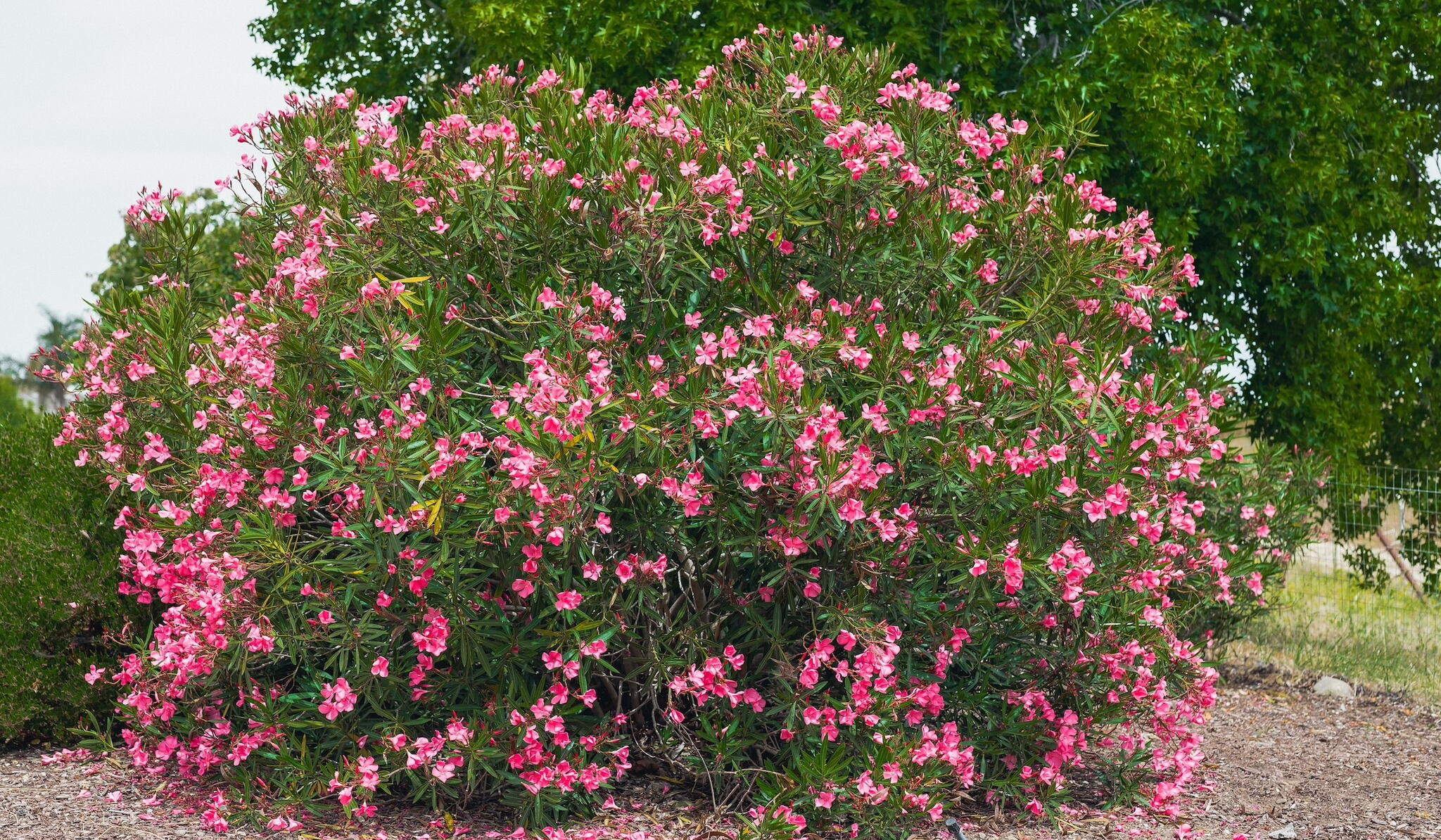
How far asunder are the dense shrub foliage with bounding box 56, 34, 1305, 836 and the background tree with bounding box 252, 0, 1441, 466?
540 centimetres

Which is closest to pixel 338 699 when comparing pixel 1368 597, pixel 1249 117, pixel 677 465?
pixel 677 465

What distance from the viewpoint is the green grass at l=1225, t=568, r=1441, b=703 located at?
898 centimetres

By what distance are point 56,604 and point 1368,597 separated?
1189cm

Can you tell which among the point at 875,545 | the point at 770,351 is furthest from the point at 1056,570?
the point at 770,351

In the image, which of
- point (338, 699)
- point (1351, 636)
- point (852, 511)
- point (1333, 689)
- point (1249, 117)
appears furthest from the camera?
point (1249, 117)

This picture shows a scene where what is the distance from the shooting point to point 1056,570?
178 inches

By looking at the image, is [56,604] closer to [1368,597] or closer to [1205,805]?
[1205,805]

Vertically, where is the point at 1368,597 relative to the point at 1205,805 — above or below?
above

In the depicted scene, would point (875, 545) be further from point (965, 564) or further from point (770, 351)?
point (770, 351)

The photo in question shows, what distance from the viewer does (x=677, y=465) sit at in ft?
13.9

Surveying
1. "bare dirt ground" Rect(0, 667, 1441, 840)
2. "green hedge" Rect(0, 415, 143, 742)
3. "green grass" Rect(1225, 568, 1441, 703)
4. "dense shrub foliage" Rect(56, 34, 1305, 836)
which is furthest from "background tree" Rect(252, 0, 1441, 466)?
"green hedge" Rect(0, 415, 143, 742)

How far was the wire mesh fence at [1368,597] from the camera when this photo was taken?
364 inches

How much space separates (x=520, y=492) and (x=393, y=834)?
6.15 feet

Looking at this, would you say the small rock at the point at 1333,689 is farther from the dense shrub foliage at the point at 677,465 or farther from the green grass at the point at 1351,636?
the dense shrub foliage at the point at 677,465
